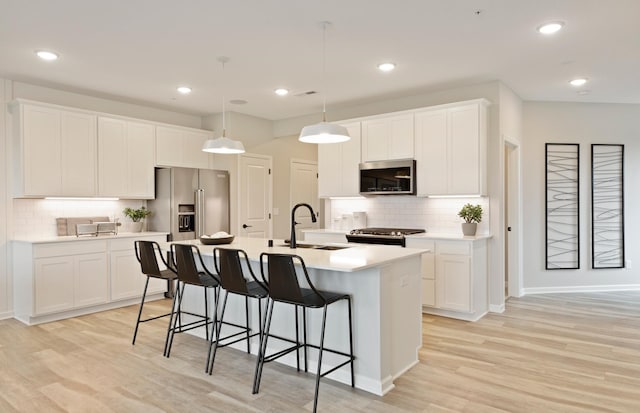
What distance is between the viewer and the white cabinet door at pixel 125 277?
526 cm

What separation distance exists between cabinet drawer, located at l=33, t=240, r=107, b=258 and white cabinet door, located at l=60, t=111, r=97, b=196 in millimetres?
628

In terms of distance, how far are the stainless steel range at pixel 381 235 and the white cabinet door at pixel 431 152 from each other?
21.9 inches

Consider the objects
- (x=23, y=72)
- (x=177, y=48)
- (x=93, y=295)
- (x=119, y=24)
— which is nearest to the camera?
(x=119, y=24)

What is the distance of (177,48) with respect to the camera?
395cm

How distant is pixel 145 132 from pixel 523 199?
18.0ft

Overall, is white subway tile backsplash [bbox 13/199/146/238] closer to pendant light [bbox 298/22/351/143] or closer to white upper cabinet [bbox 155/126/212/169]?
white upper cabinet [bbox 155/126/212/169]

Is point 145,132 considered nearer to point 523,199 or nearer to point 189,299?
point 189,299

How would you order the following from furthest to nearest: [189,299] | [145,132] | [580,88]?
1. [145,132]
2. [580,88]
3. [189,299]

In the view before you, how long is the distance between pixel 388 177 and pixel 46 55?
4008 millimetres

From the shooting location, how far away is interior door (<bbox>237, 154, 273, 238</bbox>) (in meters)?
6.84

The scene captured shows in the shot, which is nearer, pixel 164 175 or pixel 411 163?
pixel 411 163

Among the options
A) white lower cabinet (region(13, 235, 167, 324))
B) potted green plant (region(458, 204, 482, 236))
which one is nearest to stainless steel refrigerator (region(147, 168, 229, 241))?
white lower cabinet (region(13, 235, 167, 324))

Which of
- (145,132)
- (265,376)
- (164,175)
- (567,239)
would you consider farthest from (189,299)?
(567,239)

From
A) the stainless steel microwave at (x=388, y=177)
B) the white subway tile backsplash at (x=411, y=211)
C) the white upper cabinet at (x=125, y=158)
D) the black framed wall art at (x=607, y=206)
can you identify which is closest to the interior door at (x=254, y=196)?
the white subway tile backsplash at (x=411, y=211)
